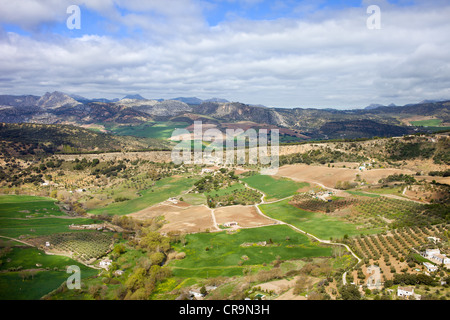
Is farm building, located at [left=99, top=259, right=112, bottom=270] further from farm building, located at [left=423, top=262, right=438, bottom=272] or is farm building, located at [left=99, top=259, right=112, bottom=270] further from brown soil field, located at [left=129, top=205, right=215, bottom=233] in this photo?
farm building, located at [left=423, top=262, right=438, bottom=272]

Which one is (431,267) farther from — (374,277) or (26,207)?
(26,207)

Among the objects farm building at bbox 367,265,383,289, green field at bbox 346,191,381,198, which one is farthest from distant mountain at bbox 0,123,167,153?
farm building at bbox 367,265,383,289

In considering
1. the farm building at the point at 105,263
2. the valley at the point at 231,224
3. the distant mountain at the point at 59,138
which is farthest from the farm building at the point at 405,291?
the distant mountain at the point at 59,138

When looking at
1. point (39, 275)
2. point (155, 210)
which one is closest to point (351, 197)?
point (155, 210)

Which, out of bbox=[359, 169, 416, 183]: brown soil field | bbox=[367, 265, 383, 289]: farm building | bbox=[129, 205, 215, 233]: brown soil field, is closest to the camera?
bbox=[367, 265, 383, 289]: farm building

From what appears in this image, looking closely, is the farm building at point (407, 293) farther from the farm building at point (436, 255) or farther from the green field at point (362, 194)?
the green field at point (362, 194)
